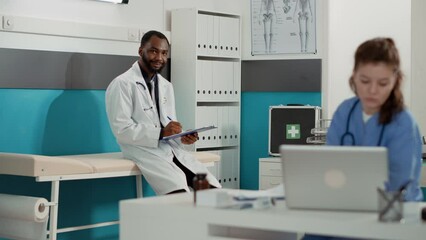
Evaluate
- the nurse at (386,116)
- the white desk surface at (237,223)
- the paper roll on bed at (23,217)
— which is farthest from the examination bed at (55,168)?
the nurse at (386,116)

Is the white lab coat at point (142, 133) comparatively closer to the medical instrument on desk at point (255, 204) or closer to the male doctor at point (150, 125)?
the male doctor at point (150, 125)

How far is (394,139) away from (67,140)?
2.61m

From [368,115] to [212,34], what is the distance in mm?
2952

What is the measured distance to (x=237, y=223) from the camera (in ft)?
7.75

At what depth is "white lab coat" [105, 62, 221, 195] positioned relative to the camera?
444 cm

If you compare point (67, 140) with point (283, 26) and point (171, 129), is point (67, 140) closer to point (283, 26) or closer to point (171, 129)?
point (171, 129)

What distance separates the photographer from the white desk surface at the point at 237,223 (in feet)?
7.01

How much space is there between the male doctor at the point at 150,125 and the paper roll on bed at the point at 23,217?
2.23ft

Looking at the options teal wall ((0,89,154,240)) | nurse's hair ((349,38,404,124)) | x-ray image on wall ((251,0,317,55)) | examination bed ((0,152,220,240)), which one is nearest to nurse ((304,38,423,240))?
nurse's hair ((349,38,404,124))

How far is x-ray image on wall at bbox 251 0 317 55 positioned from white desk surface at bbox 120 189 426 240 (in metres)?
2.98

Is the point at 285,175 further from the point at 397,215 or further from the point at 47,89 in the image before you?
the point at 47,89

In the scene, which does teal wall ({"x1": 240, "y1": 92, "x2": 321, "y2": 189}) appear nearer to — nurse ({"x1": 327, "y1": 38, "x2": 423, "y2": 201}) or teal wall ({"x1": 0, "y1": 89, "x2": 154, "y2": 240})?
teal wall ({"x1": 0, "y1": 89, "x2": 154, "y2": 240})

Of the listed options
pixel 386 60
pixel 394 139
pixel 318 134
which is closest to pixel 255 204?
pixel 394 139

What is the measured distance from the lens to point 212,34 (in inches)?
214
